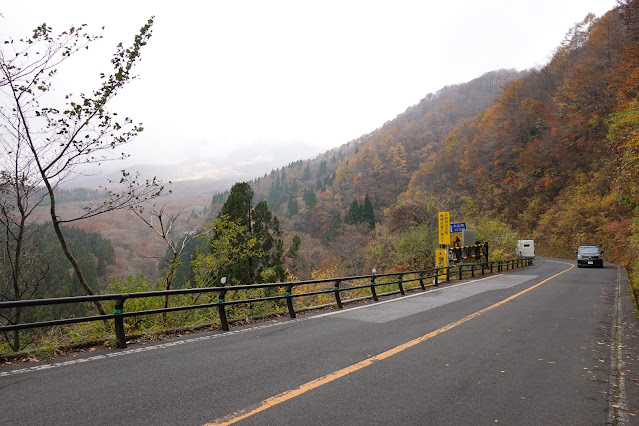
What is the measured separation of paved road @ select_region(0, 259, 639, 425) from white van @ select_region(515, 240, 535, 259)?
1177 inches

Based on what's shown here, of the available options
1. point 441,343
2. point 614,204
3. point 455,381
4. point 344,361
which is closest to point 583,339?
point 441,343

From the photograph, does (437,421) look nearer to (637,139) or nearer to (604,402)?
(604,402)

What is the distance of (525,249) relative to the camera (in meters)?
33.7

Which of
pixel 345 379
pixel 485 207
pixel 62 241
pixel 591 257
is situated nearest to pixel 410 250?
pixel 591 257

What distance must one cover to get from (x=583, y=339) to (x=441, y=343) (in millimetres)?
3080

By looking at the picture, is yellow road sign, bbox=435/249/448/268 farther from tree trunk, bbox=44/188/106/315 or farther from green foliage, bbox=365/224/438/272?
tree trunk, bbox=44/188/106/315

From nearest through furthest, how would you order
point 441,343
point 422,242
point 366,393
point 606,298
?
point 366,393, point 441,343, point 606,298, point 422,242

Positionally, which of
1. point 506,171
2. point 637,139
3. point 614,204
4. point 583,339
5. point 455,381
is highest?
point 506,171

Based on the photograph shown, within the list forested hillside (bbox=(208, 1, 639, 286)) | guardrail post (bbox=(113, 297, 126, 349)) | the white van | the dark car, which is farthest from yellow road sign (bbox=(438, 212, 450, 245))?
the white van

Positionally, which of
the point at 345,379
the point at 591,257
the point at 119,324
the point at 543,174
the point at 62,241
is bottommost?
the point at 591,257

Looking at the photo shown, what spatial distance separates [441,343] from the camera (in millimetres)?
5875

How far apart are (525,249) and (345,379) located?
119ft

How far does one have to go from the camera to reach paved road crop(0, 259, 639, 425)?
3252mm

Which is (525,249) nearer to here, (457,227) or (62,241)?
(457,227)
